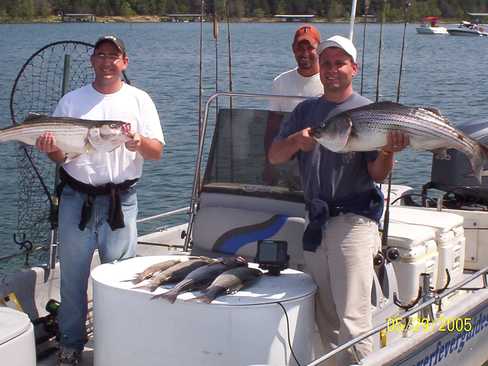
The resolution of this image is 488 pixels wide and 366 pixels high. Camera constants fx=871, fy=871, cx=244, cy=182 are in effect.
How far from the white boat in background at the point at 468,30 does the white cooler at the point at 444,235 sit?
6729cm

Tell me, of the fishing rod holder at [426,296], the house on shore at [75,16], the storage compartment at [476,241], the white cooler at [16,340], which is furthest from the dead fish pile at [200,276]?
the house on shore at [75,16]

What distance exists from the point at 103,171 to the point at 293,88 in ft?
5.02

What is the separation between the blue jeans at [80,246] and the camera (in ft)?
15.6

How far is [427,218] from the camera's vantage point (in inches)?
235

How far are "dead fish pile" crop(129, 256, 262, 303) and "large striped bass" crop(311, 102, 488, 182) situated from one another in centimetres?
79

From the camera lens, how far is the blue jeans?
475cm

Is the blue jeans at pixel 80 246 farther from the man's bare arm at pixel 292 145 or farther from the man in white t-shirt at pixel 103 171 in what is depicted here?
the man's bare arm at pixel 292 145

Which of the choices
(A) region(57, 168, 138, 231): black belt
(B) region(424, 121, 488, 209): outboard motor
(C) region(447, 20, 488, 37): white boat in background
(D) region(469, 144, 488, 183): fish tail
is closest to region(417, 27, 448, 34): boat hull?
(C) region(447, 20, 488, 37): white boat in background

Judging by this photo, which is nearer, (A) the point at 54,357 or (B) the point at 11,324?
(B) the point at 11,324

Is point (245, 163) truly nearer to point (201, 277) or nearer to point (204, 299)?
point (201, 277)

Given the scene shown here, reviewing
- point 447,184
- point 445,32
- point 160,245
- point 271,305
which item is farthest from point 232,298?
point 445,32

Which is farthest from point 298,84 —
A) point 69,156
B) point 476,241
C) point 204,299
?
point 476,241

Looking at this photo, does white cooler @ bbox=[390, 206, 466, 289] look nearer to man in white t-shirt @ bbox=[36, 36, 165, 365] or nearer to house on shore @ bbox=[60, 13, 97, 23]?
→ man in white t-shirt @ bbox=[36, 36, 165, 365]

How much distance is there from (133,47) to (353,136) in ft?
131
